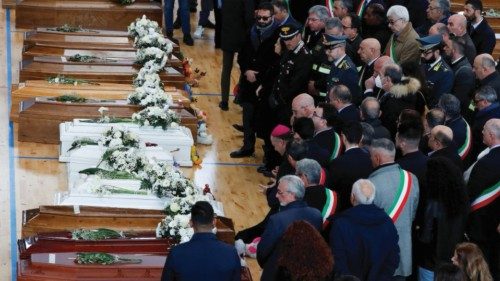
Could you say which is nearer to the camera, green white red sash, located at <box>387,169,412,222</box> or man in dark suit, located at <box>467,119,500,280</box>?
green white red sash, located at <box>387,169,412,222</box>

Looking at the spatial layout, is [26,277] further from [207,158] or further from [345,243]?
[207,158]

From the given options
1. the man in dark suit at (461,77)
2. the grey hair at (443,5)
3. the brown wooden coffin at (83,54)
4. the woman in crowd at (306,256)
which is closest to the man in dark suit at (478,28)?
the grey hair at (443,5)

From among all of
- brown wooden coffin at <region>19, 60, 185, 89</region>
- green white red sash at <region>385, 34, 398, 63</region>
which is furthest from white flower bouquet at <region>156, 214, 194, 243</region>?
brown wooden coffin at <region>19, 60, 185, 89</region>

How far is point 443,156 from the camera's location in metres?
8.27

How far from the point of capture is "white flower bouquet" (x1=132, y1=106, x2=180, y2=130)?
460 inches

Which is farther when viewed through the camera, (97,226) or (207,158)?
(207,158)

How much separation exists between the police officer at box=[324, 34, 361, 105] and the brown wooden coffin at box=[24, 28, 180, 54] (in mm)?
4332

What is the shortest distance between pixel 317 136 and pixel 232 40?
440 cm

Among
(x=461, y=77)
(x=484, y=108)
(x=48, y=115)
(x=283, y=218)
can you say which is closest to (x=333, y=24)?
(x=461, y=77)

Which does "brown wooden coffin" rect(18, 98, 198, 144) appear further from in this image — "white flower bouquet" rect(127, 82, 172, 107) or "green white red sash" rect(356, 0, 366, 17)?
"green white red sash" rect(356, 0, 366, 17)

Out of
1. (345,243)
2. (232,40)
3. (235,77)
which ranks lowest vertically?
(235,77)

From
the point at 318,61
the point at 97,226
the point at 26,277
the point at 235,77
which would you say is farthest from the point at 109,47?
the point at 26,277

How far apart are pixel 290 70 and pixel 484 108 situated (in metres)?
2.25

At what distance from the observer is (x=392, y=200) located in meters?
7.86
